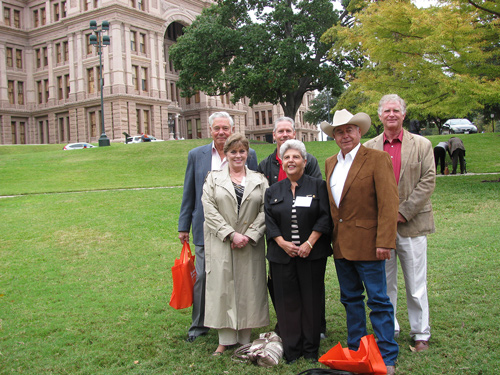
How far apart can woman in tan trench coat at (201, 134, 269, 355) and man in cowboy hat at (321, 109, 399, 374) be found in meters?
0.74

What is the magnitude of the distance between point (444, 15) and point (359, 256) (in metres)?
10.3

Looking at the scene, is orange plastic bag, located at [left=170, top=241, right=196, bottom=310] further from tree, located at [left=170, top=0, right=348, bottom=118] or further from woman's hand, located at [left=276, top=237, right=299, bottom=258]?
tree, located at [left=170, top=0, right=348, bottom=118]

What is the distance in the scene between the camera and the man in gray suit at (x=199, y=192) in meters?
4.78

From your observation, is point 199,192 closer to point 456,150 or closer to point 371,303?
point 371,303

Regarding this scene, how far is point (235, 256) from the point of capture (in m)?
4.33

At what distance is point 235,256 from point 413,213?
166 centimetres

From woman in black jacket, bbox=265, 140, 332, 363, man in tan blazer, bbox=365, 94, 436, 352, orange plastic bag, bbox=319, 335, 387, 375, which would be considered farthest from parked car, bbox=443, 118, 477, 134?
orange plastic bag, bbox=319, 335, 387, 375

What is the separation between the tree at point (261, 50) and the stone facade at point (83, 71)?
19583 millimetres

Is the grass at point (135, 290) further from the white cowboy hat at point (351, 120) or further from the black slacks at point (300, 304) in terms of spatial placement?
the white cowboy hat at point (351, 120)

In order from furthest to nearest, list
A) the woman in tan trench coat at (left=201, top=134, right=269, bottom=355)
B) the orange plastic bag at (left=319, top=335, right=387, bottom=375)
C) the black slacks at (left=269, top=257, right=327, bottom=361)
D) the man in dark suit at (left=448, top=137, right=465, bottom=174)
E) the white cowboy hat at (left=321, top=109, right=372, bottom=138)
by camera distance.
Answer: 1. the man in dark suit at (left=448, top=137, right=465, bottom=174)
2. the woman in tan trench coat at (left=201, top=134, right=269, bottom=355)
3. the black slacks at (left=269, top=257, right=327, bottom=361)
4. the white cowboy hat at (left=321, top=109, right=372, bottom=138)
5. the orange plastic bag at (left=319, top=335, right=387, bottom=375)

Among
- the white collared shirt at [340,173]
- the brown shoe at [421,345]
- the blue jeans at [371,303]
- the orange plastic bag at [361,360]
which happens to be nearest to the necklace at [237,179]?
the white collared shirt at [340,173]

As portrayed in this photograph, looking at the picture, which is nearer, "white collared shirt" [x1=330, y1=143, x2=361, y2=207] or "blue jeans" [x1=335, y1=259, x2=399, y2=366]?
"blue jeans" [x1=335, y1=259, x2=399, y2=366]

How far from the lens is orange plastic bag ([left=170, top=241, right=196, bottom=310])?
4637 mm

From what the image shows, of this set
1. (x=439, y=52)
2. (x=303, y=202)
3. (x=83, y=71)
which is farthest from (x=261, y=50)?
(x=83, y=71)
